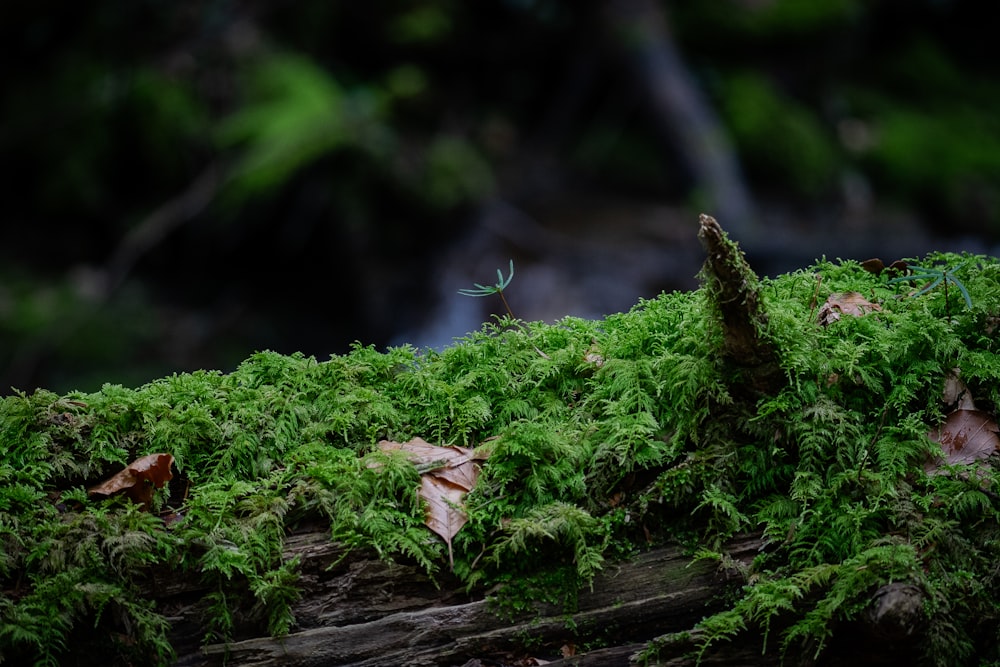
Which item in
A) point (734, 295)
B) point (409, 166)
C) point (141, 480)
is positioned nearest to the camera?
point (734, 295)

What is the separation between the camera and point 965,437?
64.7 inches

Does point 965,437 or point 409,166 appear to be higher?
point 409,166

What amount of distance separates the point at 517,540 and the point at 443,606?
0.21 metres

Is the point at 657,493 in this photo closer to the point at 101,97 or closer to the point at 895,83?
the point at 101,97

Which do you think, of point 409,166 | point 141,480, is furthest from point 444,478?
point 409,166

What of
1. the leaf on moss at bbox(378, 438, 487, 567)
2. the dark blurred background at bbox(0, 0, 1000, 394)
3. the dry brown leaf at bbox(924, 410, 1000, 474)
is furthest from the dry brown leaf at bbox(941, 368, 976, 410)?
the dark blurred background at bbox(0, 0, 1000, 394)

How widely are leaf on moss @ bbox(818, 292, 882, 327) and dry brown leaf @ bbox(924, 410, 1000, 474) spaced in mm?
338

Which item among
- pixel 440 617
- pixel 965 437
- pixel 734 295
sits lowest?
pixel 440 617

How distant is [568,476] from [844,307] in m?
0.89

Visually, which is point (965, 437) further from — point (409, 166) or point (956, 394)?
point (409, 166)

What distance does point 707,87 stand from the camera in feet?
34.9

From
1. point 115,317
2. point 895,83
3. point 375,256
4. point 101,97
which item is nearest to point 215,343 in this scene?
point 115,317

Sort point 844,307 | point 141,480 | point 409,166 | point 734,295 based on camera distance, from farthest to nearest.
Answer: point 409,166 → point 844,307 → point 141,480 → point 734,295

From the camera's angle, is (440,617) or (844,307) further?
(844,307)
